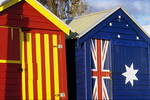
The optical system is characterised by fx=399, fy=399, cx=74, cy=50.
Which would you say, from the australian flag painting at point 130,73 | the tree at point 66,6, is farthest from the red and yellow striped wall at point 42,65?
the tree at point 66,6

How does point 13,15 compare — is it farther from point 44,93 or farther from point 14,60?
point 44,93

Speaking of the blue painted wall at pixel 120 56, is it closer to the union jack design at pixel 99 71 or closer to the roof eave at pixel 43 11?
the union jack design at pixel 99 71

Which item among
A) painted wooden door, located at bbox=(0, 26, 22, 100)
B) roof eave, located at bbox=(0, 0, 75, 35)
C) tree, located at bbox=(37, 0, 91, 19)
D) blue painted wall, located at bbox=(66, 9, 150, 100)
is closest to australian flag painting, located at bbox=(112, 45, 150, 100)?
blue painted wall, located at bbox=(66, 9, 150, 100)

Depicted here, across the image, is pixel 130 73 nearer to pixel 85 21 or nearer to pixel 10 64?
pixel 85 21

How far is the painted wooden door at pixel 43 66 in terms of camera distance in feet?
34.8

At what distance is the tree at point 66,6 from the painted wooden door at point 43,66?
557 inches

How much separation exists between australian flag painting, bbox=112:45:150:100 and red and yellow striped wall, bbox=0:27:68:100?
2.07 meters

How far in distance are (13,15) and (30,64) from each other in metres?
1.38

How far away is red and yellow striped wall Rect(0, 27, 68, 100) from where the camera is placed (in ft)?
34.7

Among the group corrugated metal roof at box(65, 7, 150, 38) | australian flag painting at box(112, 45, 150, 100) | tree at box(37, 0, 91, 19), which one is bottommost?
australian flag painting at box(112, 45, 150, 100)

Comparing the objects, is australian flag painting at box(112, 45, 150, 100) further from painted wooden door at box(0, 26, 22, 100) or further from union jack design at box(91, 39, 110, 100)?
painted wooden door at box(0, 26, 22, 100)

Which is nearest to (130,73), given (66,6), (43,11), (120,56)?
(120,56)

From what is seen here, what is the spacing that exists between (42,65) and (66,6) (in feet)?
52.4

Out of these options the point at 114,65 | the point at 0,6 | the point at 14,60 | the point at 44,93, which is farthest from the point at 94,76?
the point at 0,6
